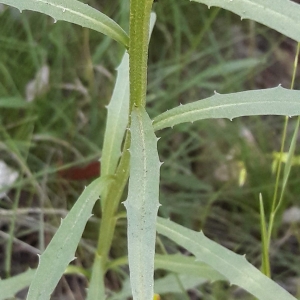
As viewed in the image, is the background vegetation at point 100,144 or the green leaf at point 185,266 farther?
the background vegetation at point 100,144

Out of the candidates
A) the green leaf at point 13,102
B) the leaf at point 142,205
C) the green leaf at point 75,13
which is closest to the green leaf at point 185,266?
the leaf at point 142,205

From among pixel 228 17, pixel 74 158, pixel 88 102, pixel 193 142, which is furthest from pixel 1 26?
pixel 228 17

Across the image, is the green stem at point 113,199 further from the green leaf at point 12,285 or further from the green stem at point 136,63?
the green leaf at point 12,285

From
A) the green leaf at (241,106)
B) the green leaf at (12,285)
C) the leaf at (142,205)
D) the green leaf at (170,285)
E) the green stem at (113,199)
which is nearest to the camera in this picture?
the leaf at (142,205)

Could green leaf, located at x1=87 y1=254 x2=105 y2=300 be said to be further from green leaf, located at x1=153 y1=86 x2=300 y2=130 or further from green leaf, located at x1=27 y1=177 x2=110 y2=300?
green leaf, located at x1=153 y1=86 x2=300 y2=130

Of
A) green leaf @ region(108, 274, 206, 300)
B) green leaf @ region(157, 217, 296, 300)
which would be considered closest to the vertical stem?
green leaf @ region(157, 217, 296, 300)

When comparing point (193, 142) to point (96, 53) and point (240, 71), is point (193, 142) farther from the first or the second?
point (96, 53)

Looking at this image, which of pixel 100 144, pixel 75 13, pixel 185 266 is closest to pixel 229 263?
pixel 185 266
